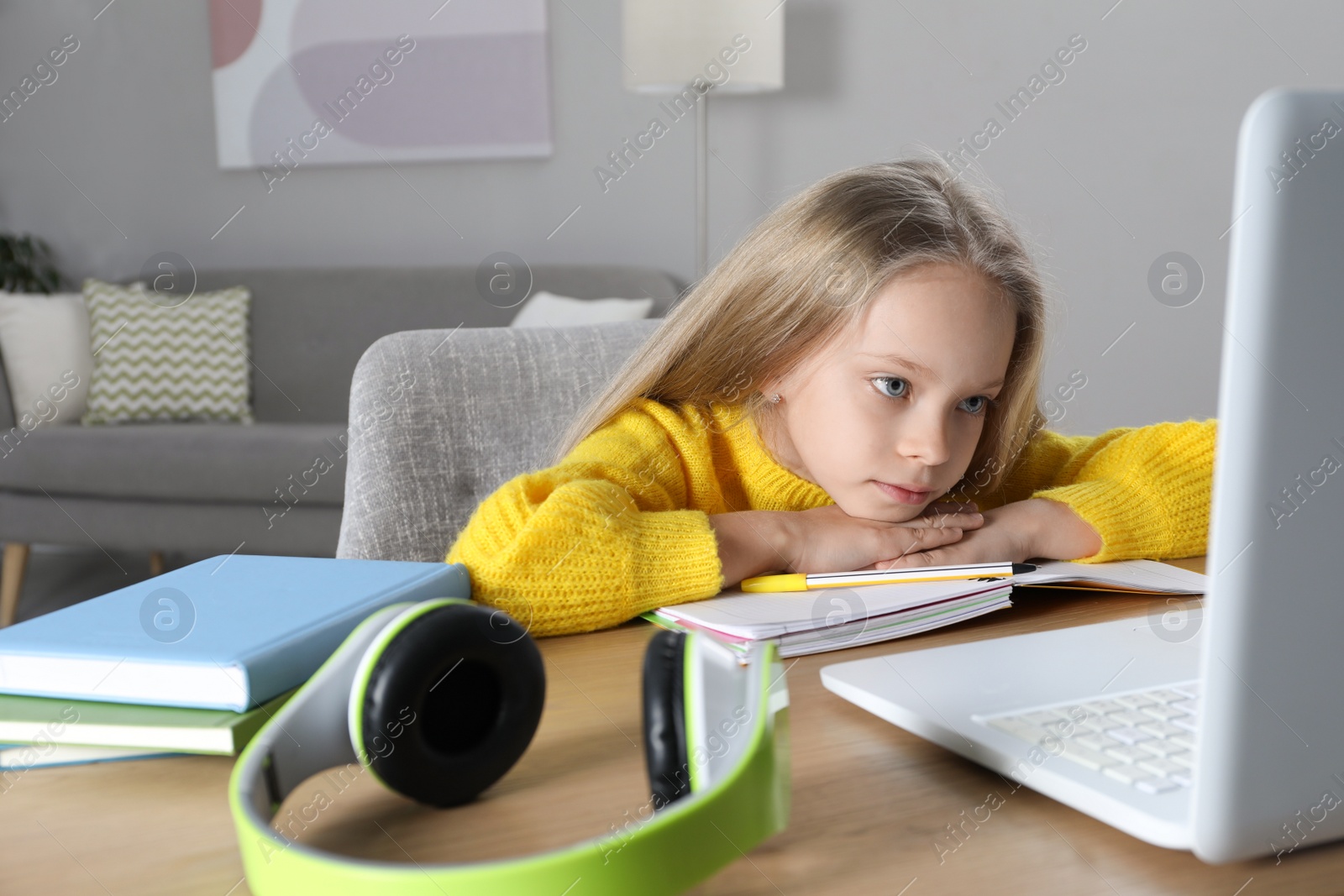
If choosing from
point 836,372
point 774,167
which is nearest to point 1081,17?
point 774,167

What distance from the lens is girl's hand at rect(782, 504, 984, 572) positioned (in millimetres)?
824

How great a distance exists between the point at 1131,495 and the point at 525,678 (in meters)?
0.61

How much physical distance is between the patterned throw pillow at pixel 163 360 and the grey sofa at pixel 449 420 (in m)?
2.17

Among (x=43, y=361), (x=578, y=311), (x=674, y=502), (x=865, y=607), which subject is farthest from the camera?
(x=43, y=361)

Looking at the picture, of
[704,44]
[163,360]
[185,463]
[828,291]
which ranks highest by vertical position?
[704,44]

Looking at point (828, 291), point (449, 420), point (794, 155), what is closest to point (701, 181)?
point (794, 155)

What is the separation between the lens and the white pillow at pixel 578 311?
2.82 meters

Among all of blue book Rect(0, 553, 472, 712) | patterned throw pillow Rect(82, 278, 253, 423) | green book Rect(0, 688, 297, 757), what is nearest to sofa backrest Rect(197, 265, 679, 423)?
patterned throw pillow Rect(82, 278, 253, 423)

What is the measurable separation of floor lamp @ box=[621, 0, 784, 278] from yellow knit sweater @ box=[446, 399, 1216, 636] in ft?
6.05

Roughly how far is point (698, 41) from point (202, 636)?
95.4 inches

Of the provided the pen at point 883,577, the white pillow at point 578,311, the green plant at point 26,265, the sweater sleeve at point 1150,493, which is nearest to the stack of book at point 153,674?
the pen at point 883,577

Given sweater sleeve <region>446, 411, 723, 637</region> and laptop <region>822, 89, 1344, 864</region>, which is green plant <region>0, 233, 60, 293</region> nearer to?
sweater sleeve <region>446, 411, 723, 637</region>

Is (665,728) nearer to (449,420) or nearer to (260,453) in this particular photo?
(449,420)

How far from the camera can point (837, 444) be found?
0.91 metres
